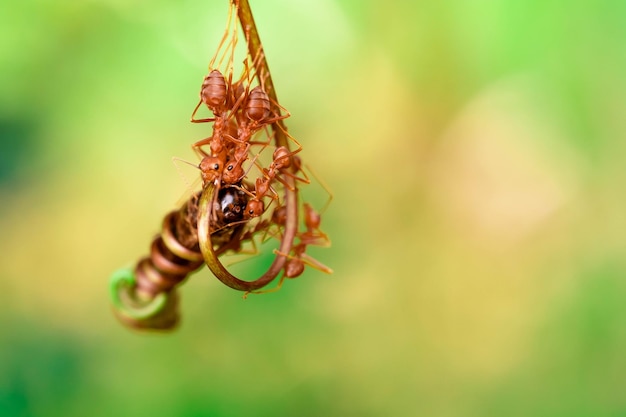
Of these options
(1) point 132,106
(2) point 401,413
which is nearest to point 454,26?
(1) point 132,106

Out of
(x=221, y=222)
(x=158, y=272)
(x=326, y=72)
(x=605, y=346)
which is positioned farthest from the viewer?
(x=326, y=72)

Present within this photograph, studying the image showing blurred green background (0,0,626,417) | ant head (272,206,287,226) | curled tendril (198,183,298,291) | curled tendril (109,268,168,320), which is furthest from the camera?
blurred green background (0,0,626,417)

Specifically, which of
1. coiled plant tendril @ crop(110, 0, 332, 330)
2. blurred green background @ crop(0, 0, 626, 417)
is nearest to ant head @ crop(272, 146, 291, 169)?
coiled plant tendril @ crop(110, 0, 332, 330)

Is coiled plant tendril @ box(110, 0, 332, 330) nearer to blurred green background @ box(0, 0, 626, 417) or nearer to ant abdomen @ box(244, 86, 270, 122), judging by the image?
ant abdomen @ box(244, 86, 270, 122)

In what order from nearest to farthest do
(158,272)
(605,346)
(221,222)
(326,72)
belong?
1. (221,222)
2. (158,272)
3. (605,346)
4. (326,72)

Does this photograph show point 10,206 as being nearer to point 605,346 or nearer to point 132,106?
point 132,106

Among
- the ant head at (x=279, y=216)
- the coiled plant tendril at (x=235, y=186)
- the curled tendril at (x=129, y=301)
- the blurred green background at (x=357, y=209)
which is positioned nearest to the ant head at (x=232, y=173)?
the coiled plant tendril at (x=235, y=186)
